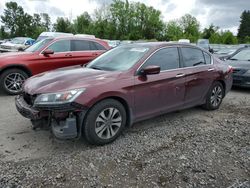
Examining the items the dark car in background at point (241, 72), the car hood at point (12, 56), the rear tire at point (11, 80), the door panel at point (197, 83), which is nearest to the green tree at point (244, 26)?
the dark car in background at point (241, 72)

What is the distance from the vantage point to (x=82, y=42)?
821 cm

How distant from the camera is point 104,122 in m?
3.85

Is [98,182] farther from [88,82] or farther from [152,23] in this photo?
[152,23]

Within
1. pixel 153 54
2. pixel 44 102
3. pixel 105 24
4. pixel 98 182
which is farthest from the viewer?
pixel 105 24

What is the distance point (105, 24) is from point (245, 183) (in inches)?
2469

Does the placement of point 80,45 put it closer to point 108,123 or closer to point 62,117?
point 108,123

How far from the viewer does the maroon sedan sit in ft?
11.7

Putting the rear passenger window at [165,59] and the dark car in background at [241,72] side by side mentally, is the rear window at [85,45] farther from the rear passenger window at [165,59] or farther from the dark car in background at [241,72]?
the dark car in background at [241,72]

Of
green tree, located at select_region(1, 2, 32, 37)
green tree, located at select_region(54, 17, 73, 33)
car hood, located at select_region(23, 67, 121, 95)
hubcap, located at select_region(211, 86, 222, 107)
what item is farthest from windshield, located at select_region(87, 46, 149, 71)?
green tree, located at select_region(1, 2, 32, 37)

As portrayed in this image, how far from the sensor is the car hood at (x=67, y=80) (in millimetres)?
3680

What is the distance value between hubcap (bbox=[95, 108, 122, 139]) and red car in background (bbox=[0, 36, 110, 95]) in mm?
3793

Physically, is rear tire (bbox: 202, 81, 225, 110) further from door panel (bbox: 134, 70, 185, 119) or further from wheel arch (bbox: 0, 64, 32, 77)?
wheel arch (bbox: 0, 64, 32, 77)

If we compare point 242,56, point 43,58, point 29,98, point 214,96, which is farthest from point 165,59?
point 242,56

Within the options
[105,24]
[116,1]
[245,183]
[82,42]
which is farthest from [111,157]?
[116,1]
